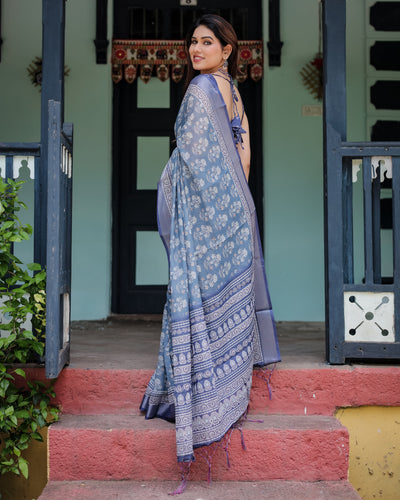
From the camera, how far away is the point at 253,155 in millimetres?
5629

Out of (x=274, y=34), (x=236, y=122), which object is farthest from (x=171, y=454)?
(x=274, y=34)

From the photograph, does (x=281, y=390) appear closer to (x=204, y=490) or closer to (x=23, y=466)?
(x=204, y=490)

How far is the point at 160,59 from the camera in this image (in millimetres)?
5492

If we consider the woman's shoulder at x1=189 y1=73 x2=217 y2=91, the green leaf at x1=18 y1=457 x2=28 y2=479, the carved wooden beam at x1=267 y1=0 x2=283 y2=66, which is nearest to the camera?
the green leaf at x1=18 y1=457 x2=28 y2=479

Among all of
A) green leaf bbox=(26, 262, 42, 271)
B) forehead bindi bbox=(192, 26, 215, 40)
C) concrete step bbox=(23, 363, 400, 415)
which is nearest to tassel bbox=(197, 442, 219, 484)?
concrete step bbox=(23, 363, 400, 415)

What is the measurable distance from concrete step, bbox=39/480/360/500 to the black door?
120 inches

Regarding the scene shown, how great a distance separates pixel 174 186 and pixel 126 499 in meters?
1.44

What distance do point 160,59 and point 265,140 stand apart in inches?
50.8

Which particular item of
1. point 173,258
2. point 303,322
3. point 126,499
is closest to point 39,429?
point 126,499

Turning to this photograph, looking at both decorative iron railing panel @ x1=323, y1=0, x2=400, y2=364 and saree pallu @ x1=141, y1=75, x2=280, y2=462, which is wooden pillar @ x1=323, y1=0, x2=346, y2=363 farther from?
saree pallu @ x1=141, y1=75, x2=280, y2=462

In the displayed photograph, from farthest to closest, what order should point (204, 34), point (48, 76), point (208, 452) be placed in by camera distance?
point (48, 76) → point (204, 34) → point (208, 452)

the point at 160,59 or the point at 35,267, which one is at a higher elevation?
the point at 160,59

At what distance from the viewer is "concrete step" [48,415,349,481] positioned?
267 cm

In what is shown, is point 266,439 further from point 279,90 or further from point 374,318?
point 279,90
